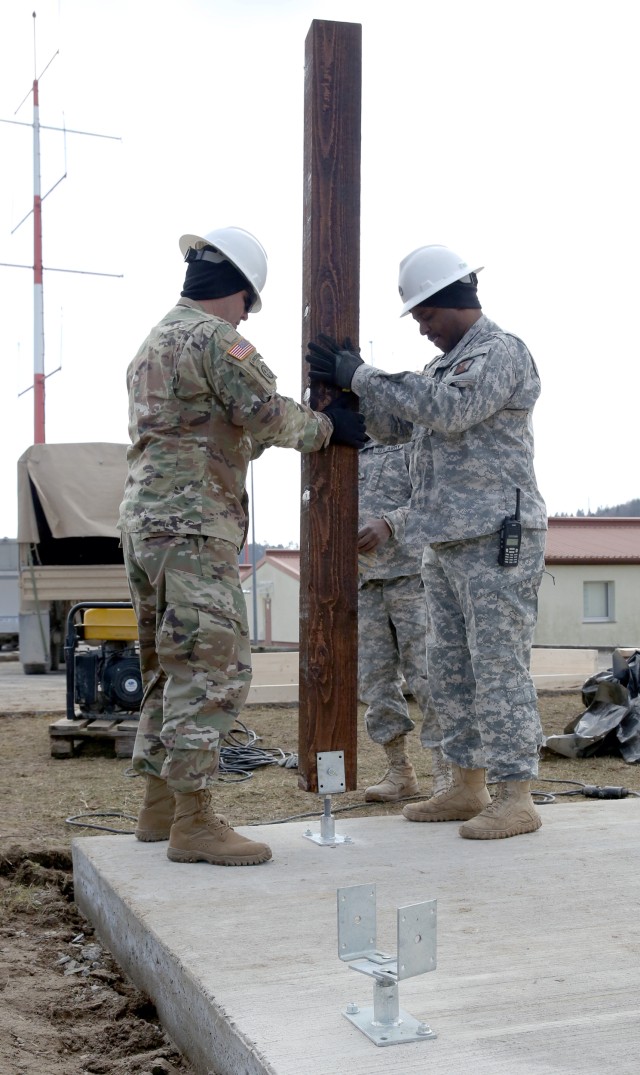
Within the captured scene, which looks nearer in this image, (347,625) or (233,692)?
(233,692)

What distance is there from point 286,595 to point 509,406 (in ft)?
106

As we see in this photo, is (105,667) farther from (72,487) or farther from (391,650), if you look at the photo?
(72,487)

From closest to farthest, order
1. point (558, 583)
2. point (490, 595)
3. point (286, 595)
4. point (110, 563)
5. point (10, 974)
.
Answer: point (10, 974), point (490, 595), point (110, 563), point (558, 583), point (286, 595)

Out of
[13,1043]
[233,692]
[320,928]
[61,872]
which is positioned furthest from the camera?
[61,872]

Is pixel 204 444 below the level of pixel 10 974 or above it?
above

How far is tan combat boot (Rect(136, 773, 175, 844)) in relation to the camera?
3506 millimetres

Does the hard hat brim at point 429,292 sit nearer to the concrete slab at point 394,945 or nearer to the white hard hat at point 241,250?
the white hard hat at point 241,250

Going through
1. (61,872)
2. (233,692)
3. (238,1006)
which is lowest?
(61,872)

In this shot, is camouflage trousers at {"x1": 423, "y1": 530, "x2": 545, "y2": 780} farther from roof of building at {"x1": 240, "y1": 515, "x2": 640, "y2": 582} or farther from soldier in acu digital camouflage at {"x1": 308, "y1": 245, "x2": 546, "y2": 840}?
roof of building at {"x1": 240, "y1": 515, "x2": 640, "y2": 582}

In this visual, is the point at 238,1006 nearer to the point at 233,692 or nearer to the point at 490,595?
the point at 233,692

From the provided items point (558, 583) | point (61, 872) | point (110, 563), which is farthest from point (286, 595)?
point (61, 872)

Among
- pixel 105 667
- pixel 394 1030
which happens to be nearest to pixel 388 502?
Result: pixel 105 667

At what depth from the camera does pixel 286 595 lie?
3569 centimetres

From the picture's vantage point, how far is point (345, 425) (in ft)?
11.6
